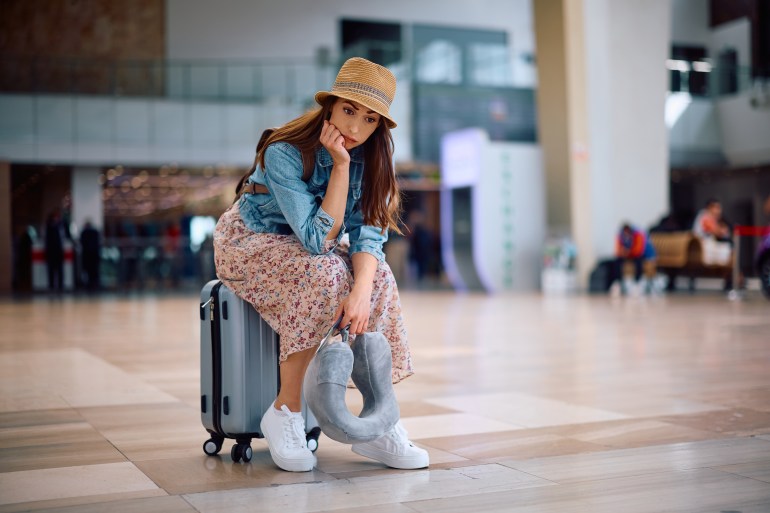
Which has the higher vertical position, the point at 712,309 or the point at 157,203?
the point at 157,203

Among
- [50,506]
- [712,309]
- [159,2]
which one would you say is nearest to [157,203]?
[159,2]

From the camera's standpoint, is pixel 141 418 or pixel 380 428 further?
pixel 141 418

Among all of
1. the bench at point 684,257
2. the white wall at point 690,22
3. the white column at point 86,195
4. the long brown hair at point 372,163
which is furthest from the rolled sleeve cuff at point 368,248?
the white wall at point 690,22

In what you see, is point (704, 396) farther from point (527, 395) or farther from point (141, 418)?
point (141, 418)

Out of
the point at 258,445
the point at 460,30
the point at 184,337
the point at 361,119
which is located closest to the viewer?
the point at 361,119

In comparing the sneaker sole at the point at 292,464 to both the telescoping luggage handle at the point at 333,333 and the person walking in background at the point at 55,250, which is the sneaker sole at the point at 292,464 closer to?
the telescoping luggage handle at the point at 333,333

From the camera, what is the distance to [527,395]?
4.79 meters

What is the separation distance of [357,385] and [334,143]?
0.77 m

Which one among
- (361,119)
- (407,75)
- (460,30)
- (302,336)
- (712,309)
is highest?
(460,30)

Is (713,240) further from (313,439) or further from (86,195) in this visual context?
(86,195)

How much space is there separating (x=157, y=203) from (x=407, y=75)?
9.52 meters

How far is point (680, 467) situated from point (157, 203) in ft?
86.4

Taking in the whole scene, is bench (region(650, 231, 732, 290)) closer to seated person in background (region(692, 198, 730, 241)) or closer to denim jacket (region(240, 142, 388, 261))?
seated person in background (region(692, 198, 730, 241))

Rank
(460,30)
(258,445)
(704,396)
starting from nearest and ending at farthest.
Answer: (258,445) → (704,396) → (460,30)
